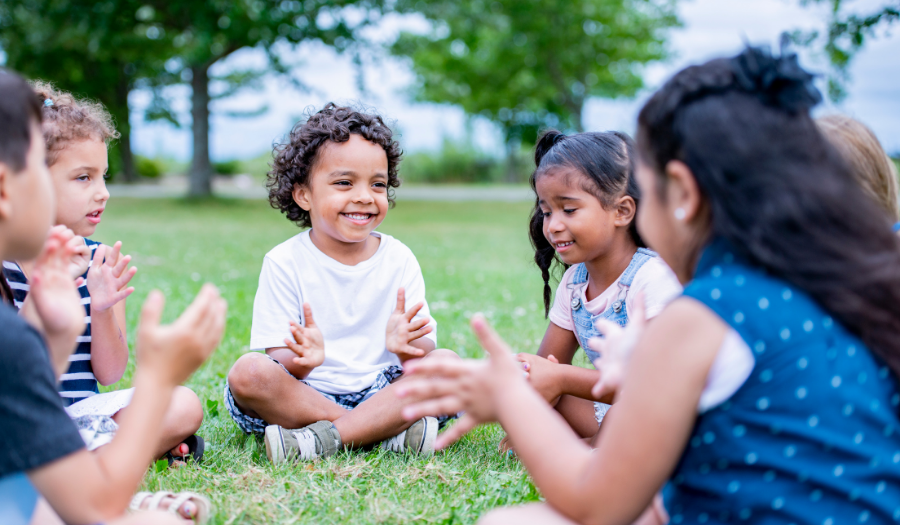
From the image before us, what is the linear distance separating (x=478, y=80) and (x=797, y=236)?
23.7m

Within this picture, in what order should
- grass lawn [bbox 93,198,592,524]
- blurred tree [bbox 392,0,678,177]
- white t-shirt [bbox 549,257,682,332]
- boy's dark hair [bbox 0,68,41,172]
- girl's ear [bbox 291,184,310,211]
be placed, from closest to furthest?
1. boy's dark hair [bbox 0,68,41,172]
2. grass lawn [bbox 93,198,592,524]
3. white t-shirt [bbox 549,257,682,332]
4. girl's ear [bbox 291,184,310,211]
5. blurred tree [bbox 392,0,678,177]

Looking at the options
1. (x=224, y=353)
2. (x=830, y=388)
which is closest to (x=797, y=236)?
(x=830, y=388)

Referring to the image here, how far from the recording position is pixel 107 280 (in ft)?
7.42

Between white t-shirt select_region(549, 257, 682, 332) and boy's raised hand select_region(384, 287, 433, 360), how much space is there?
616 millimetres

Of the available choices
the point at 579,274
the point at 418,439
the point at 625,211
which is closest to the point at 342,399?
the point at 418,439

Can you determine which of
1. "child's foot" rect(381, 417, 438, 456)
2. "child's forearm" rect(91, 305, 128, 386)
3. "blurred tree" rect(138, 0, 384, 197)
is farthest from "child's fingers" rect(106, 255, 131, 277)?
"blurred tree" rect(138, 0, 384, 197)

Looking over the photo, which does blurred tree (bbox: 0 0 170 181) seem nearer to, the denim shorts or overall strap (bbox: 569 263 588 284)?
the denim shorts

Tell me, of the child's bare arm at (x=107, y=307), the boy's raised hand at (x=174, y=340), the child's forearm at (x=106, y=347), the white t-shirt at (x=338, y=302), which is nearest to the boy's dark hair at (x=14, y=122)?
the boy's raised hand at (x=174, y=340)

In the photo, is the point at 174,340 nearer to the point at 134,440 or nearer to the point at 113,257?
the point at 134,440

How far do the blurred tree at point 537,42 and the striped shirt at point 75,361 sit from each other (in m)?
16.0

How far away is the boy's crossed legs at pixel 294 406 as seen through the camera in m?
2.57

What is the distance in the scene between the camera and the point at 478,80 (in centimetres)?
2412

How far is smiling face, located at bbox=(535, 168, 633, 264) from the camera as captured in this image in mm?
2680

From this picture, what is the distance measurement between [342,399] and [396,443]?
289mm
